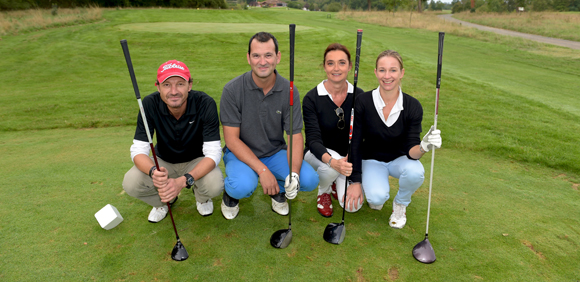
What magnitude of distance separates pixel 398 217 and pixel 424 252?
21.7 inches

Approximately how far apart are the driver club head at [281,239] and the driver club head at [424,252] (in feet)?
3.17

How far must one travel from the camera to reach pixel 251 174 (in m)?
3.21

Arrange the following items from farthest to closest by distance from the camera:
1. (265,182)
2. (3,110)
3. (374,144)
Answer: (3,110), (374,144), (265,182)

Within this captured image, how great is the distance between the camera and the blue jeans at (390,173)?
306 centimetres

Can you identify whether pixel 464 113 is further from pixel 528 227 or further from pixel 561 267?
pixel 561 267

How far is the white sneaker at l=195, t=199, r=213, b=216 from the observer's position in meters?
3.19

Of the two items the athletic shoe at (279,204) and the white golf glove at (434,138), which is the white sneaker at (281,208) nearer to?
the athletic shoe at (279,204)

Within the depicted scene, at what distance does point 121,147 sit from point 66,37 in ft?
40.3

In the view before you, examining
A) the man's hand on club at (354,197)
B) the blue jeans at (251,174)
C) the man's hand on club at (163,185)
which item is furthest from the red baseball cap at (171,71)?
the man's hand on club at (354,197)

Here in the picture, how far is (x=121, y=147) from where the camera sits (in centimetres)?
473

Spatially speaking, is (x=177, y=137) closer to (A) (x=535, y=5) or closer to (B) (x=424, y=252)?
(B) (x=424, y=252)

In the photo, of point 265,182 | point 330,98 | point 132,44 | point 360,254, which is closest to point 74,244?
point 265,182

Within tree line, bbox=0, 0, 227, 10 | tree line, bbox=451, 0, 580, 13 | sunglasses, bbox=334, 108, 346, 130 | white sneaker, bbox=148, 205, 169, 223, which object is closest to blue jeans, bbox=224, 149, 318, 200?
sunglasses, bbox=334, 108, 346, 130

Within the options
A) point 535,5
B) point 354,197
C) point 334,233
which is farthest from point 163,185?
point 535,5
